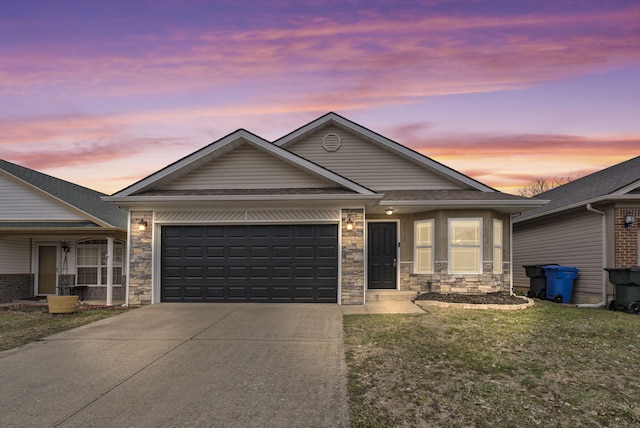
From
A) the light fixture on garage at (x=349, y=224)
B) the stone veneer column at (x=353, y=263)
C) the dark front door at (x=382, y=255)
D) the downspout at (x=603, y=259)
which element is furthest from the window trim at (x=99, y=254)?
the downspout at (x=603, y=259)

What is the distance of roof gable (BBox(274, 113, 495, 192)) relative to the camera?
1365 centimetres

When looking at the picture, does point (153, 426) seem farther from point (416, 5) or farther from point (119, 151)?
point (119, 151)

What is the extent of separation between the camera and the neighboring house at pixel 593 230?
39.4ft

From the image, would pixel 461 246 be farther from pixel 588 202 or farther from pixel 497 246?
pixel 588 202

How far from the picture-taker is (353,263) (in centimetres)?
1126

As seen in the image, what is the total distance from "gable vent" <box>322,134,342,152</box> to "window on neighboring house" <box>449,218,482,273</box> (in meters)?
4.62

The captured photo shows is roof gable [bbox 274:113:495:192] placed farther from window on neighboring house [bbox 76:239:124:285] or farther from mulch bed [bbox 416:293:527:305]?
window on neighboring house [bbox 76:239:124:285]

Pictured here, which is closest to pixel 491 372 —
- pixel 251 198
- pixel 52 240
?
pixel 251 198

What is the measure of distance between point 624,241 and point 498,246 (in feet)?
11.4

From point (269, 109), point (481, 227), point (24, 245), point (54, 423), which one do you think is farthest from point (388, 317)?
point (24, 245)

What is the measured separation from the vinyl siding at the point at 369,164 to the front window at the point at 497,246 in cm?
179

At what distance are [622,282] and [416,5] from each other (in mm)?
9596

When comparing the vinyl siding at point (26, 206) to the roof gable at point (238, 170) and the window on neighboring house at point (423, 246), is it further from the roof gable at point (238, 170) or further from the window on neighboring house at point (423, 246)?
the window on neighboring house at point (423, 246)

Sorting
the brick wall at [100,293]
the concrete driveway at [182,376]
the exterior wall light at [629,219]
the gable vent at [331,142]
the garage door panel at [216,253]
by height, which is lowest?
the brick wall at [100,293]
